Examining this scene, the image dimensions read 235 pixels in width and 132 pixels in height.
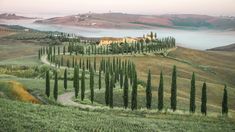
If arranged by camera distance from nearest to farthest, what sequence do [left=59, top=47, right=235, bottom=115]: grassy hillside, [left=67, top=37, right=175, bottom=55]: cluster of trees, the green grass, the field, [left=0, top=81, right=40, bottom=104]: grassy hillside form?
the green grass, the field, [left=0, top=81, right=40, bottom=104]: grassy hillside, [left=59, top=47, right=235, bottom=115]: grassy hillside, [left=67, top=37, right=175, bottom=55]: cluster of trees

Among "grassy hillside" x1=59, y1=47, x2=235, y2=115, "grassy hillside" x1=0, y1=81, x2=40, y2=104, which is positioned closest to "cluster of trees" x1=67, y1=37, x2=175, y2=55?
"grassy hillside" x1=59, y1=47, x2=235, y2=115

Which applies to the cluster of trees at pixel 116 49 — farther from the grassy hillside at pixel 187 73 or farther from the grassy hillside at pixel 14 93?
the grassy hillside at pixel 14 93

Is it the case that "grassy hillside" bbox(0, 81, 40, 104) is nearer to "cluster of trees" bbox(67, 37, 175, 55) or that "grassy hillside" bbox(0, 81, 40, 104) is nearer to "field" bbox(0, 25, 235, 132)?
"field" bbox(0, 25, 235, 132)

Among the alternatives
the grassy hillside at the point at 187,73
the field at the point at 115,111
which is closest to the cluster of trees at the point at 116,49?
the grassy hillside at the point at 187,73

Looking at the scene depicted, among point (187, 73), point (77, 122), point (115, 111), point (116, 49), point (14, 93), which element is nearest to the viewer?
point (77, 122)

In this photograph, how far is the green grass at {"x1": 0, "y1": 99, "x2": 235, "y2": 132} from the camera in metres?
39.5

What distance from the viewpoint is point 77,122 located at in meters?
43.1

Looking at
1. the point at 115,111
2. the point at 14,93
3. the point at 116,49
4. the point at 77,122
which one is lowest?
the point at 116,49

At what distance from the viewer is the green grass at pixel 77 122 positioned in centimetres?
3953

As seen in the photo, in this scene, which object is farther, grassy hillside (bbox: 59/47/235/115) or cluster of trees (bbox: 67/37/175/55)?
cluster of trees (bbox: 67/37/175/55)

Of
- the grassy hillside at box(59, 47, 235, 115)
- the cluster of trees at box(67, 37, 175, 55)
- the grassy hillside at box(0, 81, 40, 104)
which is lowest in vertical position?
the grassy hillside at box(59, 47, 235, 115)

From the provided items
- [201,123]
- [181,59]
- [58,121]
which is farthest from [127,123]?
[181,59]

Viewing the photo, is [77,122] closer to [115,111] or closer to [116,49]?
[115,111]

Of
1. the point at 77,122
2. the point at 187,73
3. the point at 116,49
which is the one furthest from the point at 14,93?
the point at 116,49
